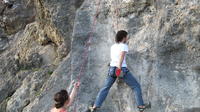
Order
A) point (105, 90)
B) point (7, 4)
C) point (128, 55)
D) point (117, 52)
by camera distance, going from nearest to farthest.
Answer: point (117, 52), point (105, 90), point (128, 55), point (7, 4)

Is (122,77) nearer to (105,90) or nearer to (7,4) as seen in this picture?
(105,90)


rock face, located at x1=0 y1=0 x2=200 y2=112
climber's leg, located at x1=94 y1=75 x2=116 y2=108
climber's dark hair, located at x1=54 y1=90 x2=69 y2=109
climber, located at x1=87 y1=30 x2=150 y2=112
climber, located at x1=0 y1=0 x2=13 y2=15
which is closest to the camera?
climber's dark hair, located at x1=54 y1=90 x2=69 y2=109

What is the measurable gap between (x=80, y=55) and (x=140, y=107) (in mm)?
2685

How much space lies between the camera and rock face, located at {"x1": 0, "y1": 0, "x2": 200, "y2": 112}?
946 cm

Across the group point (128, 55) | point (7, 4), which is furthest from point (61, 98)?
Result: point (7, 4)

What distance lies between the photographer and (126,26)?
10.9 m

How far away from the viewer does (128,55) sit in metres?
10.2

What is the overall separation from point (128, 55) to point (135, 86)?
4.63 feet

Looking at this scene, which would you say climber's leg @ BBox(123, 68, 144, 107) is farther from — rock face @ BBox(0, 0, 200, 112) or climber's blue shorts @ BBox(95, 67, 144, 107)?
rock face @ BBox(0, 0, 200, 112)

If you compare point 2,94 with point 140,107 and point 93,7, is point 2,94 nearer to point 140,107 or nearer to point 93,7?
point 93,7

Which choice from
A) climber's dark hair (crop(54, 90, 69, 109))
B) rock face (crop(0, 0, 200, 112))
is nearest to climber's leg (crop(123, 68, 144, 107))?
rock face (crop(0, 0, 200, 112))

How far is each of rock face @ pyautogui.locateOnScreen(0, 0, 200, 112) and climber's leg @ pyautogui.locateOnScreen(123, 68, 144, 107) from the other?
→ 47 centimetres

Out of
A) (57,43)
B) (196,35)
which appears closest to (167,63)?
(196,35)

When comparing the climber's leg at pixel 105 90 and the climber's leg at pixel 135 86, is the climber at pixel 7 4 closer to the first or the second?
the climber's leg at pixel 105 90
